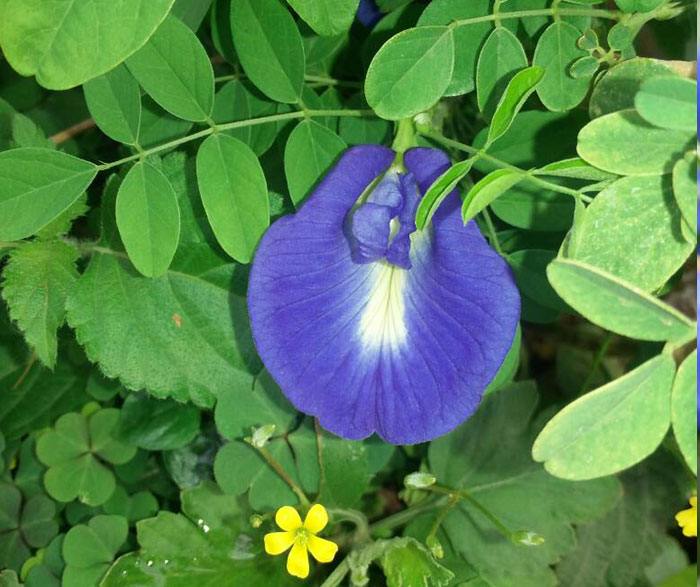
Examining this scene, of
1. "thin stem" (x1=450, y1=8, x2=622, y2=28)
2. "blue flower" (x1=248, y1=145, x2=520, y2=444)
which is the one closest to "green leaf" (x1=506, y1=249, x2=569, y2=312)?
"blue flower" (x1=248, y1=145, x2=520, y2=444)

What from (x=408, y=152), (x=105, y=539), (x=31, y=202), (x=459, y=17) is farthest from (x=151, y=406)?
(x=459, y=17)

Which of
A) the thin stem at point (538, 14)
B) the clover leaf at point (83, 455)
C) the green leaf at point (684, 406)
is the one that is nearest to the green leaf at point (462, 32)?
the thin stem at point (538, 14)

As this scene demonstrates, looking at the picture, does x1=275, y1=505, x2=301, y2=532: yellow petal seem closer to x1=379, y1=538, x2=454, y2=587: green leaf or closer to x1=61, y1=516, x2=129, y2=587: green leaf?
x1=379, y1=538, x2=454, y2=587: green leaf

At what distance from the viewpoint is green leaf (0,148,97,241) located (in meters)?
0.77

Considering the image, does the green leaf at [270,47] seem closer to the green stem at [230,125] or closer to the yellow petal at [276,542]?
the green stem at [230,125]

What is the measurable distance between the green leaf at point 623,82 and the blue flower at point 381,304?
144mm

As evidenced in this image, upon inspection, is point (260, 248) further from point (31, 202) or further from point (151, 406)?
point (151, 406)

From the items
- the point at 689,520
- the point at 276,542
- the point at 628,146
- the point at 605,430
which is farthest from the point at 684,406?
the point at 276,542

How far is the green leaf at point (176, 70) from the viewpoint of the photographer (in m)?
0.78

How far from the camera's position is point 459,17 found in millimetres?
780

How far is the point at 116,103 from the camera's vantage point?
2.65 ft

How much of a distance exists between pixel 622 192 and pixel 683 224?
49 millimetres

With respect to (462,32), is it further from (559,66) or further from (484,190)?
(484,190)

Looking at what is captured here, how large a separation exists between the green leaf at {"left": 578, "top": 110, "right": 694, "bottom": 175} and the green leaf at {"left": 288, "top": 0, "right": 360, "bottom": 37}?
8.7 inches
